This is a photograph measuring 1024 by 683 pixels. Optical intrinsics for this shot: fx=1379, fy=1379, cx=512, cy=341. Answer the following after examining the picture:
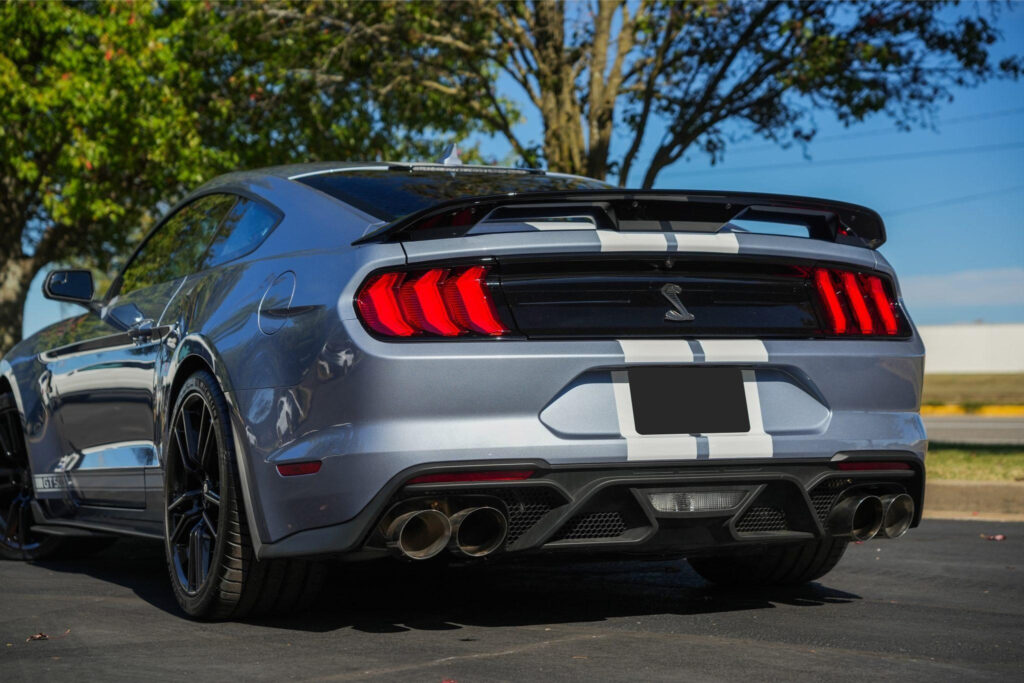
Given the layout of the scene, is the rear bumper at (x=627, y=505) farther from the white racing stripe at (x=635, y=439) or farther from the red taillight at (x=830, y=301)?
the red taillight at (x=830, y=301)

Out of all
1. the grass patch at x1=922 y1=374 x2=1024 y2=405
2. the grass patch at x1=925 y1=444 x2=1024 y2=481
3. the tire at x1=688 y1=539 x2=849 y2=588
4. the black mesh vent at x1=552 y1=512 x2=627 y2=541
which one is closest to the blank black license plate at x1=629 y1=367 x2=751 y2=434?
the black mesh vent at x1=552 y1=512 x2=627 y2=541

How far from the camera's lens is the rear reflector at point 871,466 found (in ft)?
13.2

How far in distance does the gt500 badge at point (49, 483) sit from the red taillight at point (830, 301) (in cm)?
314

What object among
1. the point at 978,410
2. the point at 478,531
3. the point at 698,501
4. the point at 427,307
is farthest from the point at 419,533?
the point at 978,410

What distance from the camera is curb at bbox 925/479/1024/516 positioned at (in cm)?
805

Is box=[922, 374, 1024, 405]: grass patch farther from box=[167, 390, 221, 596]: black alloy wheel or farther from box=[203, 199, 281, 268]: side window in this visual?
box=[167, 390, 221, 596]: black alloy wheel

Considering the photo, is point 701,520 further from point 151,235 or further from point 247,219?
point 151,235

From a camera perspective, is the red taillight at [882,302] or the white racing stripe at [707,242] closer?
the white racing stripe at [707,242]

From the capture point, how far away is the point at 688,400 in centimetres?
382

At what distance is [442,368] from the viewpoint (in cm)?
362

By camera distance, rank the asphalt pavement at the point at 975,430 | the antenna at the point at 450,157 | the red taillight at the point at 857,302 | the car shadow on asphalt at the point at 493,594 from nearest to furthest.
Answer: the red taillight at the point at 857,302 → the car shadow on asphalt at the point at 493,594 → the antenna at the point at 450,157 → the asphalt pavement at the point at 975,430

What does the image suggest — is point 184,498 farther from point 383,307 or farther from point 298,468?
point 383,307

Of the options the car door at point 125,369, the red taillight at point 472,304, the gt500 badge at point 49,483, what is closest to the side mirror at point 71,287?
the car door at point 125,369

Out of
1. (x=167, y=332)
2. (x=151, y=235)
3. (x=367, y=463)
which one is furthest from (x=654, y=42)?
(x=367, y=463)
